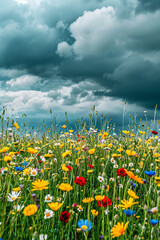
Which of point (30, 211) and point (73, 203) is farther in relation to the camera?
point (73, 203)

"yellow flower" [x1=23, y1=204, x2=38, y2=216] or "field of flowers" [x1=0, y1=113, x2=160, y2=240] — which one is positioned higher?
"yellow flower" [x1=23, y1=204, x2=38, y2=216]

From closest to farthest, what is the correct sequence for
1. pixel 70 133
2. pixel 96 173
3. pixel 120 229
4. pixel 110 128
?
pixel 120 229
pixel 96 173
pixel 70 133
pixel 110 128

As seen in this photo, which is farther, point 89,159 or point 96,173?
point 89,159

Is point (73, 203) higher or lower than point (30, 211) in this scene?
lower

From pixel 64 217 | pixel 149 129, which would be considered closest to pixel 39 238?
pixel 64 217

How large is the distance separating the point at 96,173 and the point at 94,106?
1.87 meters

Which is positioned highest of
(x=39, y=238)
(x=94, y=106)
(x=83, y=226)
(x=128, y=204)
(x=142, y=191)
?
(x=94, y=106)

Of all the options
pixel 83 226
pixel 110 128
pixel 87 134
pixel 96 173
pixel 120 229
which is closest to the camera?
pixel 120 229

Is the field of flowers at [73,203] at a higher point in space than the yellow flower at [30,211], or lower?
lower

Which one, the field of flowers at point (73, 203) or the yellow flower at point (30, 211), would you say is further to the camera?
the field of flowers at point (73, 203)

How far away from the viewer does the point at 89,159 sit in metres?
3.21

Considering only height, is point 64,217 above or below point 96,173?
above

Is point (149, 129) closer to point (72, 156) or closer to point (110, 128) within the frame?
point (110, 128)

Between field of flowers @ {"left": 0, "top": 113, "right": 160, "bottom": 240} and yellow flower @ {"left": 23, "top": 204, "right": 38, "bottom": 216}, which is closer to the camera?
yellow flower @ {"left": 23, "top": 204, "right": 38, "bottom": 216}
